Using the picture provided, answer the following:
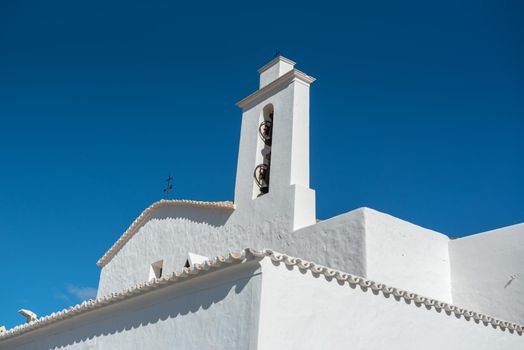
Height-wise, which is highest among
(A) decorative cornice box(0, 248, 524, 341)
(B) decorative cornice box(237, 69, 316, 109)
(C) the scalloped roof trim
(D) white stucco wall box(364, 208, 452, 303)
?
(B) decorative cornice box(237, 69, 316, 109)

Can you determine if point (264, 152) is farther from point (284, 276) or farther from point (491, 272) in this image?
point (284, 276)

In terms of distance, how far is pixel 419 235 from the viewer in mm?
9859

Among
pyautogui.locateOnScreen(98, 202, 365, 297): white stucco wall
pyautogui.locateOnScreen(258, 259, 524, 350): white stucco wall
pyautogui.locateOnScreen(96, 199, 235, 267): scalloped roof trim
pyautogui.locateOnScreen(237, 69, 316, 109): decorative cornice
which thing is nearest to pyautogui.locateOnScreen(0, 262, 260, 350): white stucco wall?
pyautogui.locateOnScreen(258, 259, 524, 350): white stucco wall

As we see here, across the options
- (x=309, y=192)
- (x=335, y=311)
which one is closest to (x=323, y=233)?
(x=309, y=192)

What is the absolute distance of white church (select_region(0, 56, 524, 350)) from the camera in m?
5.82

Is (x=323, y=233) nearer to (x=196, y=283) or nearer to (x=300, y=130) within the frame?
(x=300, y=130)

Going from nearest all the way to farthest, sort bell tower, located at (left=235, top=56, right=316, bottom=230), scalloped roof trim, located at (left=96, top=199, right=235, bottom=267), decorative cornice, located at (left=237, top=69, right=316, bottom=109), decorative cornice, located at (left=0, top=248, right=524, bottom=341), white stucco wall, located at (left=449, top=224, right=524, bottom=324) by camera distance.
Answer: decorative cornice, located at (left=0, top=248, right=524, bottom=341), white stucco wall, located at (left=449, top=224, right=524, bottom=324), bell tower, located at (left=235, top=56, right=316, bottom=230), decorative cornice, located at (left=237, top=69, right=316, bottom=109), scalloped roof trim, located at (left=96, top=199, right=235, bottom=267)

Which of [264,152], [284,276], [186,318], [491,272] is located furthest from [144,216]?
[284,276]

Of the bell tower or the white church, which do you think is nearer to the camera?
the white church

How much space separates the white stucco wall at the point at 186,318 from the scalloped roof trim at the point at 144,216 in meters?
4.18

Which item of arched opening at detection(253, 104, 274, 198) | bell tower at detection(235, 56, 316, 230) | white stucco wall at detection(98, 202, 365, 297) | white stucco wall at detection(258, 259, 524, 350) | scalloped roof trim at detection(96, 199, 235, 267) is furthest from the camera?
scalloped roof trim at detection(96, 199, 235, 267)

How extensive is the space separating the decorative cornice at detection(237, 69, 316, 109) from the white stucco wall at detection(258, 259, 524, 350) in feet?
19.0

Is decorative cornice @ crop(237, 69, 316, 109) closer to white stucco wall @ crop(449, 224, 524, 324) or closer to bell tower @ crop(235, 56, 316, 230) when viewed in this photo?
bell tower @ crop(235, 56, 316, 230)

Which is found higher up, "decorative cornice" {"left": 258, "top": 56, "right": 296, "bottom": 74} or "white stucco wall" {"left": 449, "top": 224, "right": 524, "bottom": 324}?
"decorative cornice" {"left": 258, "top": 56, "right": 296, "bottom": 74}
